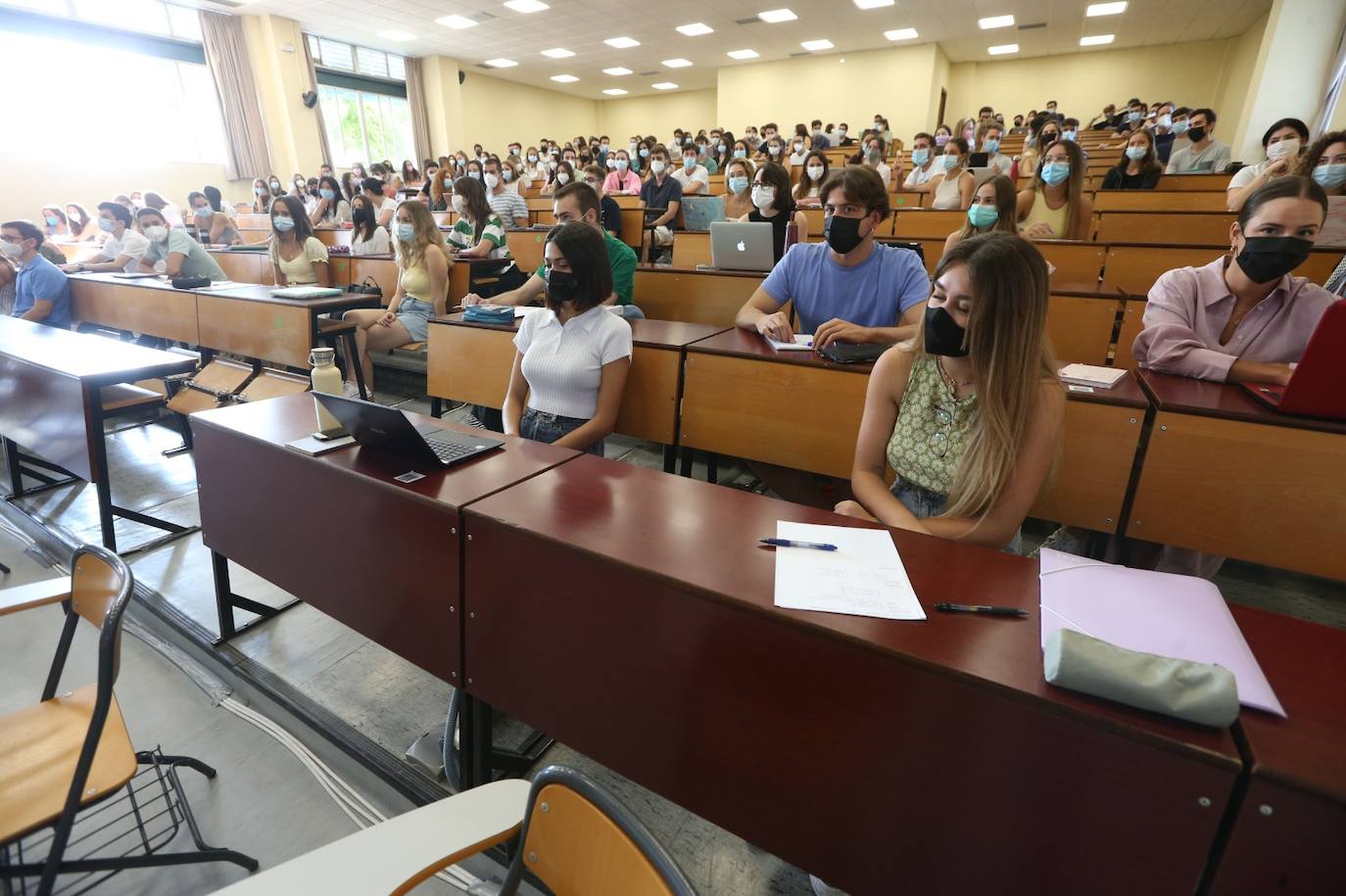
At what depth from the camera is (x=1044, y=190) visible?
3703mm

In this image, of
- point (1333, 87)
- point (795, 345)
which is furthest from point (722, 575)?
point (1333, 87)

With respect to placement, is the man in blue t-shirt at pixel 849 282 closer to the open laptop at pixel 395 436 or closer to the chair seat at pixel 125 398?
the open laptop at pixel 395 436

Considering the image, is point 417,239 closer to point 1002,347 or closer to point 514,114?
point 1002,347

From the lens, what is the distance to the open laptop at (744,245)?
9.76 ft

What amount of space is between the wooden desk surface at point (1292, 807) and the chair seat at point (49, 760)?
4.86ft

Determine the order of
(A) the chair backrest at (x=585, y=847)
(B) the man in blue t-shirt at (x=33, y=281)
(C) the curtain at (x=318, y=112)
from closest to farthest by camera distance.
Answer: (A) the chair backrest at (x=585, y=847), (B) the man in blue t-shirt at (x=33, y=281), (C) the curtain at (x=318, y=112)

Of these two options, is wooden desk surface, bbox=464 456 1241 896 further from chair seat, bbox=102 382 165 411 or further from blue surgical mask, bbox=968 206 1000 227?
chair seat, bbox=102 382 165 411

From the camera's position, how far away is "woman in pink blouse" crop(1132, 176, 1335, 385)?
5.16 ft

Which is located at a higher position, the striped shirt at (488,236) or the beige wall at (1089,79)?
the beige wall at (1089,79)

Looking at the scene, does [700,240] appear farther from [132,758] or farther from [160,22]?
[160,22]

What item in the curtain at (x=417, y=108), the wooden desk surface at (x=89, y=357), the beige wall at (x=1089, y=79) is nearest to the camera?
the wooden desk surface at (x=89, y=357)

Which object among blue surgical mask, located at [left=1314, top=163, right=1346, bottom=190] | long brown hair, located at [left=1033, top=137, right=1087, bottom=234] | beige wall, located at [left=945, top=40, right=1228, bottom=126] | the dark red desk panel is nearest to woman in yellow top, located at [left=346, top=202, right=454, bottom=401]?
the dark red desk panel

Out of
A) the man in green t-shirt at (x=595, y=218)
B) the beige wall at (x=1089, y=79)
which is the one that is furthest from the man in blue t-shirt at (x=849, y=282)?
the beige wall at (x=1089, y=79)

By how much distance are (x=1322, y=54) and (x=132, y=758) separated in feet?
35.1
